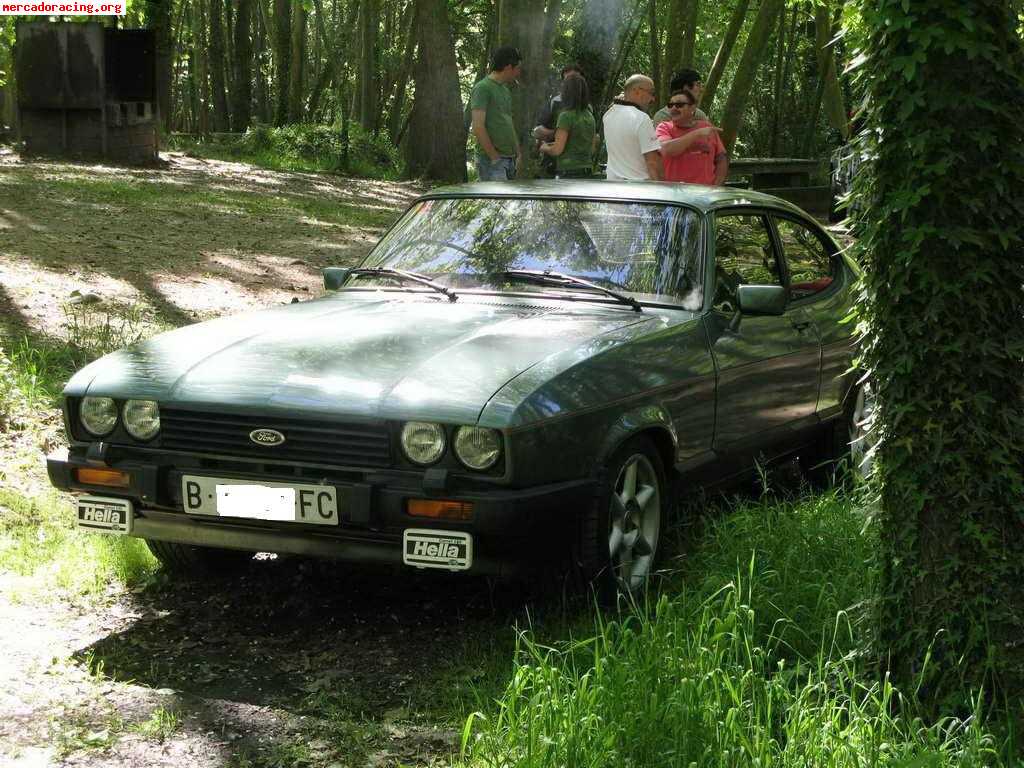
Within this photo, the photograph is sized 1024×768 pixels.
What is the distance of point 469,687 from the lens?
4.59 m

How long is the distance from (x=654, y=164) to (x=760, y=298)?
468 cm

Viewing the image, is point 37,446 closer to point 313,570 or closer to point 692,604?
point 313,570

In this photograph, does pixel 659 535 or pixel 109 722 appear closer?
pixel 109 722

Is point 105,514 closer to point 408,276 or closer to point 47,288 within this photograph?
point 408,276

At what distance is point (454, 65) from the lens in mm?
22141

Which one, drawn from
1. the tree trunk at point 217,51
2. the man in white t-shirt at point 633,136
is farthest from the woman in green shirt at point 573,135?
the tree trunk at point 217,51

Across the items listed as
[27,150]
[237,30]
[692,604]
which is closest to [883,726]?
[692,604]

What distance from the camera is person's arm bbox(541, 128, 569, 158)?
1178cm

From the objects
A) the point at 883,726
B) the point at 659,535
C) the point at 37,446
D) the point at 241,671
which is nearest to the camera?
the point at 883,726

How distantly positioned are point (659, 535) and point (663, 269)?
1215mm

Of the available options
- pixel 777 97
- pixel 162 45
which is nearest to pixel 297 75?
pixel 777 97

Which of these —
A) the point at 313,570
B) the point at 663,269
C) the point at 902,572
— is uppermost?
the point at 663,269

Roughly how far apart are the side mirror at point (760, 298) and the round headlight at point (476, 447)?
64.3 inches

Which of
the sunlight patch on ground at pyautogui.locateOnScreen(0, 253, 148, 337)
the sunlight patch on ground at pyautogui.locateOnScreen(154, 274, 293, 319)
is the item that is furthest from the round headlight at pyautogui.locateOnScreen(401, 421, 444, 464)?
the sunlight patch on ground at pyautogui.locateOnScreen(154, 274, 293, 319)
